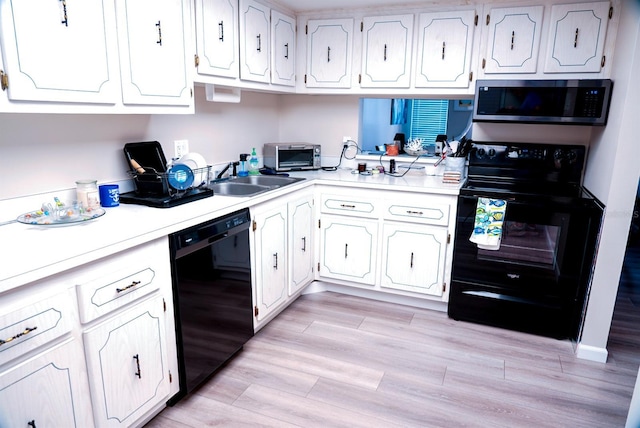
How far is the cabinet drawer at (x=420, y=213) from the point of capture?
2.69 m

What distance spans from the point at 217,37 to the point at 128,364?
1737mm

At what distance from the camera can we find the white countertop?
1.21 meters

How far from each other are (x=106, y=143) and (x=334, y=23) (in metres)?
1.91

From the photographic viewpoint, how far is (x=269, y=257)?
2.46m

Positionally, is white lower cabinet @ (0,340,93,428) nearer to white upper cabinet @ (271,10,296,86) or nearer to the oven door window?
white upper cabinet @ (271,10,296,86)

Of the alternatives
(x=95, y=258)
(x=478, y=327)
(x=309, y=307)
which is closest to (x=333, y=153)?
(x=309, y=307)

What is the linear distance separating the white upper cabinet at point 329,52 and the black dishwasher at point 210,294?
1.52m

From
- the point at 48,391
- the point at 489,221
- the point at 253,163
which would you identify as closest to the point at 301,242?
the point at 253,163

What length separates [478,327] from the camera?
271 centimetres

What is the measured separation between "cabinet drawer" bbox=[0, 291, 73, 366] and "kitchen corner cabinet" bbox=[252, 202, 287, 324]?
43.7 inches

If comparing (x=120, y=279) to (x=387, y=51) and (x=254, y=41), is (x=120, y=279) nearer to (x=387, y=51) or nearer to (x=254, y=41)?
(x=254, y=41)

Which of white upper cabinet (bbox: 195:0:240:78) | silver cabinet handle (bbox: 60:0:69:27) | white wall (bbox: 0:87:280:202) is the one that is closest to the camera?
silver cabinet handle (bbox: 60:0:69:27)

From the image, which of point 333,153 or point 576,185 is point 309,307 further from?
point 576,185

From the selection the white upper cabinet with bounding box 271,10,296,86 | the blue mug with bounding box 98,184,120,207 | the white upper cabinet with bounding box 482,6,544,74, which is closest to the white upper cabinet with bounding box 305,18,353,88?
the white upper cabinet with bounding box 271,10,296,86
